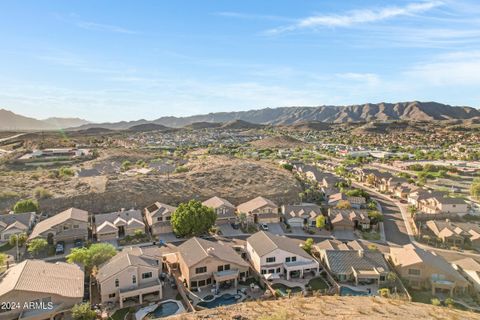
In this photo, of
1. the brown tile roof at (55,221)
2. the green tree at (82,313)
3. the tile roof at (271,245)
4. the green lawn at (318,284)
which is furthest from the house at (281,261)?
the brown tile roof at (55,221)

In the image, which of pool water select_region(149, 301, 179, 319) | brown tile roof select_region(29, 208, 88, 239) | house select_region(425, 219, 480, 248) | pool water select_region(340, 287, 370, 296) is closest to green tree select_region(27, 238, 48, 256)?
brown tile roof select_region(29, 208, 88, 239)

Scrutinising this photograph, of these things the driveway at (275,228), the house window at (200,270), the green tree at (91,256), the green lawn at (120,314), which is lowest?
the green lawn at (120,314)

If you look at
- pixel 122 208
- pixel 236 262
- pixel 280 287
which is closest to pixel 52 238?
pixel 122 208

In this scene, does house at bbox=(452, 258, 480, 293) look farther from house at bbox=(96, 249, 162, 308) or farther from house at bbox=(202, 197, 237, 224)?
house at bbox=(96, 249, 162, 308)

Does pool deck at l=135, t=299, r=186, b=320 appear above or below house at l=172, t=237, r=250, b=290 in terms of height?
below

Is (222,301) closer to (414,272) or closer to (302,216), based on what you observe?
(414,272)

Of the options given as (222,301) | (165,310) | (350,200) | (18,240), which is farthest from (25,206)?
(350,200)

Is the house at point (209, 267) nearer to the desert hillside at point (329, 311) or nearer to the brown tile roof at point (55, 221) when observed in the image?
the desert hillside at point (329, 311)
